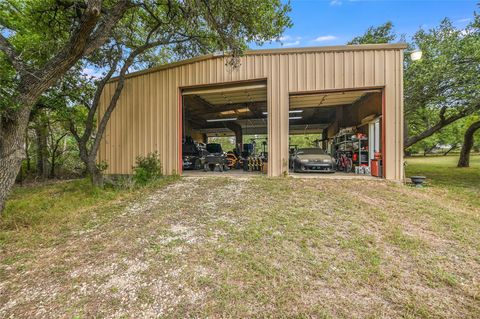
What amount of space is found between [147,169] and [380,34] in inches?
666

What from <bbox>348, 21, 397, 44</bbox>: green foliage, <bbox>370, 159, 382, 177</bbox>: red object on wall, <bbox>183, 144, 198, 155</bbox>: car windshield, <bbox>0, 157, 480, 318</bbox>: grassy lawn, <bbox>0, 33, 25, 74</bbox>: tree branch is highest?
<bbox>348, 21, 397, 44</bbox>: green foliage

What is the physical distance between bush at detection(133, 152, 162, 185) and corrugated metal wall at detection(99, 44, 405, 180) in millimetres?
253

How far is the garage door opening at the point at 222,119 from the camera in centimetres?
798

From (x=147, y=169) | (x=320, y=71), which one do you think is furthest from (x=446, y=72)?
(x=147, y=169)

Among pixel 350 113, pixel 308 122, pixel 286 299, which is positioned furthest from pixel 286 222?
pixel 308 122

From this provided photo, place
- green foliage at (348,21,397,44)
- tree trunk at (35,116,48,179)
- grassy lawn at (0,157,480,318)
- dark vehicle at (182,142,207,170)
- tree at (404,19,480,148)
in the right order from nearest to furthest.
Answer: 1. grassy lawn at (0,157,480,318)
2. tree at (404,19,480,148)
3. tree trunk at (35,116,48,179)
4. dark vehicle at (182,142,207,170)
5. green foliage at (348,21,397,44)

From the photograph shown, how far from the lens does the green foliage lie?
47.7ft

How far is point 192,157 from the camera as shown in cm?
1031

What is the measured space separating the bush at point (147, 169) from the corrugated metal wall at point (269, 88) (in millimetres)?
253

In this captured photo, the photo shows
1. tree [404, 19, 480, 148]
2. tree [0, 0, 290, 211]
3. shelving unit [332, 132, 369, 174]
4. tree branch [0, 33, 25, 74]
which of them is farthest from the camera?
shelving unit [332, 132, 369, 174]

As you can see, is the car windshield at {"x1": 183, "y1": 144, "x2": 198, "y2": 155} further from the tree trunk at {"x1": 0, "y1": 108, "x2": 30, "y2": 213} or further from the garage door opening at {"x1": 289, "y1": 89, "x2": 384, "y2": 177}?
the tree trunk at {"x1": 0, "y1": 108, "x2": 30, "y2": 213}

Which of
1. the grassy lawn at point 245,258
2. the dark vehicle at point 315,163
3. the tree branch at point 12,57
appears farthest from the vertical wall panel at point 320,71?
the tree branch at point 12,57

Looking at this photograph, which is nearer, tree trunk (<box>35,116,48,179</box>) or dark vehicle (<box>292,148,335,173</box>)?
dark vehicle (<box>292,148,335,173</box>)

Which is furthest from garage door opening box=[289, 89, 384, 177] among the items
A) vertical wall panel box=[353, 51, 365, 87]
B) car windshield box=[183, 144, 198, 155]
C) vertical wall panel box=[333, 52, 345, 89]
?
car windshield box=[183, 144, 198, 155]
